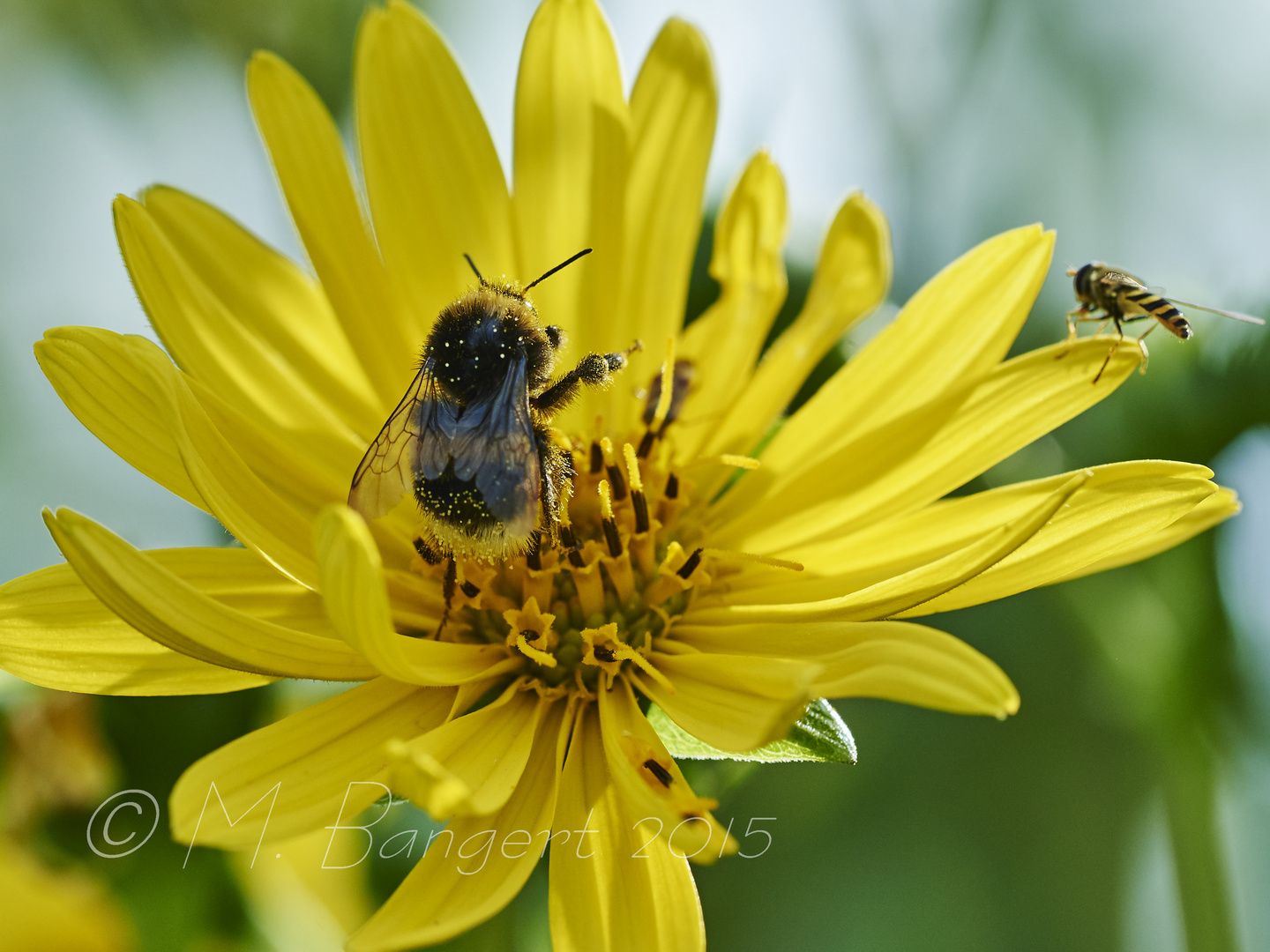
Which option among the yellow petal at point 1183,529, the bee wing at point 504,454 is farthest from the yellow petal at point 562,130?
the yellow petal at point 1183,529

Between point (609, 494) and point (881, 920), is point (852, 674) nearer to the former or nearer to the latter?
point (609, 494)

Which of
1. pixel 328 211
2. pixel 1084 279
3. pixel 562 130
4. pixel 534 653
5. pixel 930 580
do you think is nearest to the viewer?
pixel 930 580

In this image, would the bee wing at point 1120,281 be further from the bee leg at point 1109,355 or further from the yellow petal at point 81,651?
the yellow petal at point 81,651

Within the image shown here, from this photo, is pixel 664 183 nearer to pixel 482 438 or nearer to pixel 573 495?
pixel 573 495

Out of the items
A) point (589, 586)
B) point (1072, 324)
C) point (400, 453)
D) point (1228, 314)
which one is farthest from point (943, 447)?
point (400, 453)

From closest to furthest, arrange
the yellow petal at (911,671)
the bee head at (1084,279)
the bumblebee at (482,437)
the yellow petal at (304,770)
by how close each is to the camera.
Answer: the yellow petal at (911,671)
the yellow petal at (304,770)
the bumblebee at (482,437)
the bee head at (1084,279)

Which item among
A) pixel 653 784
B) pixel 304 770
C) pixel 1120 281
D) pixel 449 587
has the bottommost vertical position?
pixel 653 784

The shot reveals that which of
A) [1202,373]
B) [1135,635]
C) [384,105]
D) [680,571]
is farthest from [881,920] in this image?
[384,105]
